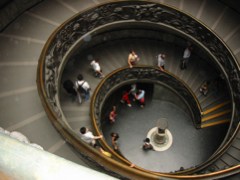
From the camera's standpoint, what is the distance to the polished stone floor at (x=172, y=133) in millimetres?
11219

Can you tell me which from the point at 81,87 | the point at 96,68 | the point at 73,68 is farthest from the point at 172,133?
the point at 73,68

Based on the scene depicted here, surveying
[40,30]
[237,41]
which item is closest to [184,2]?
[237,41]

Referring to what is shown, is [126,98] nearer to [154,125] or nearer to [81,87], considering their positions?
[154,125]

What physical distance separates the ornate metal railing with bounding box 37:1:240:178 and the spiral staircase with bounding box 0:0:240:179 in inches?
13.0

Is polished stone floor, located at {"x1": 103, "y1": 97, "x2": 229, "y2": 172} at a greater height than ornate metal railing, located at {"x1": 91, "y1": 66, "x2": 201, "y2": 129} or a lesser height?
lesser

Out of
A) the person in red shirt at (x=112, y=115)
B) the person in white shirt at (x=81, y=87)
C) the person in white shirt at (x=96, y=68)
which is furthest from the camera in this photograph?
the person in red shirt at (x=112, y=115)

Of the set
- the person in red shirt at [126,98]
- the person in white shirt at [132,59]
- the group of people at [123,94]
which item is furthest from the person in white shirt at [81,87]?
the person in red shirt at [126,98]

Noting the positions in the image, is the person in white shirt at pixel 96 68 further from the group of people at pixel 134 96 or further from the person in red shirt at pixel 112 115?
the group of people at pixel 134 96

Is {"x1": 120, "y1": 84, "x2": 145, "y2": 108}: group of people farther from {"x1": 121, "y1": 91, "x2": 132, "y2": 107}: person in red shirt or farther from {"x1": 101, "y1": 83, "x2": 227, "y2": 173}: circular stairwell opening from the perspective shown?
{"x1": 101, "y1": 83, "x2": 227, "y2": 173}: circular stairwell opening

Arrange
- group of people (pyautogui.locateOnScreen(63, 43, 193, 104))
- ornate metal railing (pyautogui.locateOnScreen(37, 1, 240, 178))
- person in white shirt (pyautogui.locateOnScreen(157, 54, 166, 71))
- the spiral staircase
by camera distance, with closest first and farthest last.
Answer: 1. the spiral staircase
2. ornate metal railing (pyautogui.locateOnScreen(37, 1, 240, 178))
3. group of people (pyautogui.locateOnScreen(63, 43, 193, 104))
4. person in white shirt (pyautogui.locateOnScreen(157, 54, 166, 71))

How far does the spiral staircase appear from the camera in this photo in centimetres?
679

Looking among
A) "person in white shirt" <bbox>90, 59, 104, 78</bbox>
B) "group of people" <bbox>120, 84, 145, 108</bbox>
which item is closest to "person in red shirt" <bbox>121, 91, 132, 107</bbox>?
"group of people" <bbox>120, 84, 145, 108</bbox>

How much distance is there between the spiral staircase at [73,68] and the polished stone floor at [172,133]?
0.93 m

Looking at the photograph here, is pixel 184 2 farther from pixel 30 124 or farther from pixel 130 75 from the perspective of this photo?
pixel 30 124
